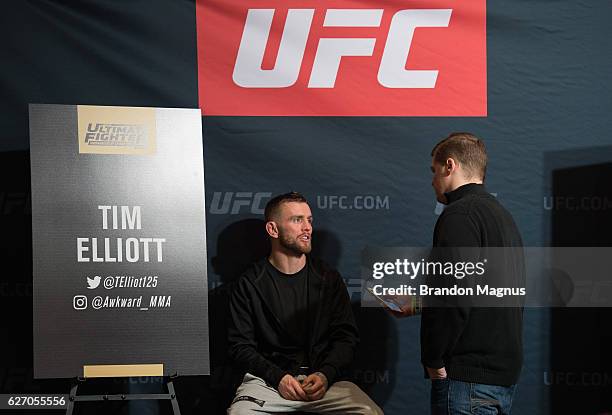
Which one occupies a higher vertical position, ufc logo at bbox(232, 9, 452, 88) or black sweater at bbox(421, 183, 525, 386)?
ufc logo at bbox(232, 9, 452, 88)

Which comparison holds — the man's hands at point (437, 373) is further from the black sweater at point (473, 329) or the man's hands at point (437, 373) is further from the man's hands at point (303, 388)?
the man's hands at point (303, 388)

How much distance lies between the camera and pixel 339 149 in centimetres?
327

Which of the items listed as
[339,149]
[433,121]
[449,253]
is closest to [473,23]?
[433,121]

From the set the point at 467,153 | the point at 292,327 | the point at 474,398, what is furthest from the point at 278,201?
the point at 474,398

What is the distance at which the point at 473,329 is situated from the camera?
7.13 ft

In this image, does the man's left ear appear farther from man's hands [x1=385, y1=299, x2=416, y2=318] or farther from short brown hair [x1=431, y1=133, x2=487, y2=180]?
man's hands [x1=385, y1=299, x2=416, y2=318]

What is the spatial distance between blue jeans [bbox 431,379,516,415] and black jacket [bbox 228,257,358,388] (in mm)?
665

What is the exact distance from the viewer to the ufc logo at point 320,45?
10.7 ft

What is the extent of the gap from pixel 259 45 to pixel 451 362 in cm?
178

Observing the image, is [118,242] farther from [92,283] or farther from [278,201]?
[278,201]

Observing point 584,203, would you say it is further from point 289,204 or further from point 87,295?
point 87,295

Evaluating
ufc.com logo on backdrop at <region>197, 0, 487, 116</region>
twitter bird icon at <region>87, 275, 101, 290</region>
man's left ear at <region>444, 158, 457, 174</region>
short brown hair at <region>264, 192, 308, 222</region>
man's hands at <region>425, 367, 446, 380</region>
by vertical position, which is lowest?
man's hands at <region>425, 367, 446, 380</region>

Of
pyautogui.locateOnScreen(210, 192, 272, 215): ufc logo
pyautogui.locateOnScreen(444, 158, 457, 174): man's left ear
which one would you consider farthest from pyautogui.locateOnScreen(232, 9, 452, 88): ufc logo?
pyautogui.locateOnScreen(444, 158, 457, 174): man's left ear

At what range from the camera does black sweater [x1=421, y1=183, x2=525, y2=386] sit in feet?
7.09
